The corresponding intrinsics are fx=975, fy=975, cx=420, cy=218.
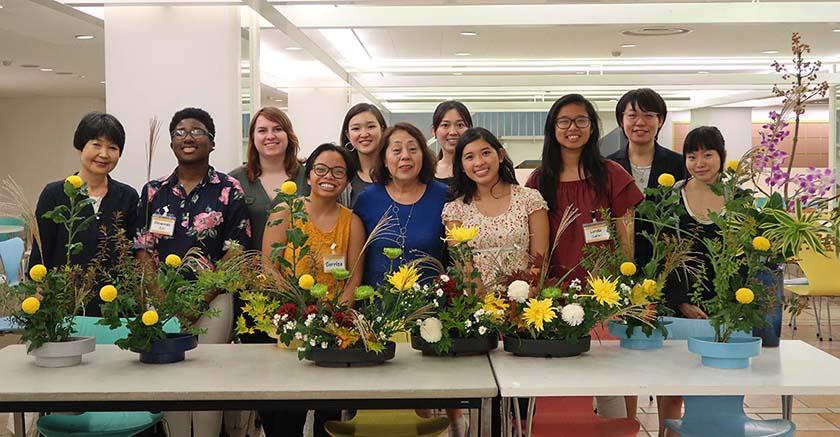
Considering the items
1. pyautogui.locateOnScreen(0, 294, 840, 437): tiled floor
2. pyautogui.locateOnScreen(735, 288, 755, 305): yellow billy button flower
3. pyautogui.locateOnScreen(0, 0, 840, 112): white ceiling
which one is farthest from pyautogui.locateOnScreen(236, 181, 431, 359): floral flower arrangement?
pyautogui.locateOnScreen(0, 0, 840, 112): white ceiling

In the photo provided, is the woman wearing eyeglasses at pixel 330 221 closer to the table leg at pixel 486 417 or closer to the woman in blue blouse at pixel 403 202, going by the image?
the woman in blue blouse at pixel 403 202

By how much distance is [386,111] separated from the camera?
544 inches

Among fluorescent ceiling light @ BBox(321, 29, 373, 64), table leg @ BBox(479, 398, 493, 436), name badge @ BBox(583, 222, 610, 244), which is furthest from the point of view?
fluorescent ceiling light @ BBox(321, 29, 373, 64)

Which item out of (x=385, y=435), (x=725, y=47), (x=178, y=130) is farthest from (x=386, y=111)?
(x=385, y=435)

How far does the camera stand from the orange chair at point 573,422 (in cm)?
338

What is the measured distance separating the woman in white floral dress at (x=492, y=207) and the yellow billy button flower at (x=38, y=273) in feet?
5.00

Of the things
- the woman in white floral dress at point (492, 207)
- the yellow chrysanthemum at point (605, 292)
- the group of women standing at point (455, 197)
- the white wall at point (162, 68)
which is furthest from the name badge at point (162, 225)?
the white wall at point (162, 68)

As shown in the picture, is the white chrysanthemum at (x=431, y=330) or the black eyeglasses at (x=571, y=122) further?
the black eyeglasses at (x=571, y=122)

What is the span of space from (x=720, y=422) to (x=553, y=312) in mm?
832

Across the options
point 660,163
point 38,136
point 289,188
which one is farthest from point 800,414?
point 38,136

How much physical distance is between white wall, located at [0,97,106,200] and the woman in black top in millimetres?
15789

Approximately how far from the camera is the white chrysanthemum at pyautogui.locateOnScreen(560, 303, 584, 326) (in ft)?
10.4

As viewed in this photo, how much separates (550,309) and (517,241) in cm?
71

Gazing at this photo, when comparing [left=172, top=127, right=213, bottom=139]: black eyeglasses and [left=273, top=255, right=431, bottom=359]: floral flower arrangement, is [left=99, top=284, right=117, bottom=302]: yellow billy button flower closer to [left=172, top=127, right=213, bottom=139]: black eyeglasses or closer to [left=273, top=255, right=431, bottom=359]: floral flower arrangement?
[left=273, top=255, right=431, bottom=359]: floral flower arrangement
